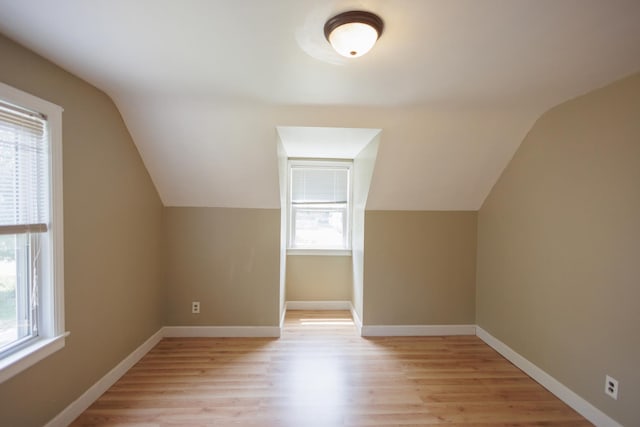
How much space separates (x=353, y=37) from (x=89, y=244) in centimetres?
213

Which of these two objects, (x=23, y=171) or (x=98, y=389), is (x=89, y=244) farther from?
(x=98, y=389)

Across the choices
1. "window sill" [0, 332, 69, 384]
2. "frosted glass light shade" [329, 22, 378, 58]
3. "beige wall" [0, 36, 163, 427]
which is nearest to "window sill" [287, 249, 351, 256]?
"beige wall" [0, 36, 163, 427]

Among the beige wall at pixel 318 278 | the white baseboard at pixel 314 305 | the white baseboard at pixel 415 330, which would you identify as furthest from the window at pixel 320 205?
the white baseboard at pixel 415 330

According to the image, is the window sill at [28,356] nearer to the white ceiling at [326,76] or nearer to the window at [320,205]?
the white ceiling at [326,76]

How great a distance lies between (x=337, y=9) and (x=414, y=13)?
331 millimetres

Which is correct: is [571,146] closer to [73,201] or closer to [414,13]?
[414,13]

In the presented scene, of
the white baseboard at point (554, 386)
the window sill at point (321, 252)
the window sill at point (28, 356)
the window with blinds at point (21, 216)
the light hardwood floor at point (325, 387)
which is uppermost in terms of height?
the window with blinds at point (21, 216)

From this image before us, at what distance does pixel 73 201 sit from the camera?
1831 millimetres

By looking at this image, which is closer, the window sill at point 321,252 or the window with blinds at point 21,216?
the window with blinds at point 21,216

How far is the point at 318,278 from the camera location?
3.96 m

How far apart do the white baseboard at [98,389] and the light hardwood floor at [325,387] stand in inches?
1.9

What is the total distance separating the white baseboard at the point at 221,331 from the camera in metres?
3.06

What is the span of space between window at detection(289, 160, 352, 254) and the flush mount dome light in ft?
8.41

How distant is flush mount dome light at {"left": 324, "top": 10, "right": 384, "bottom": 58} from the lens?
1.23 metres
